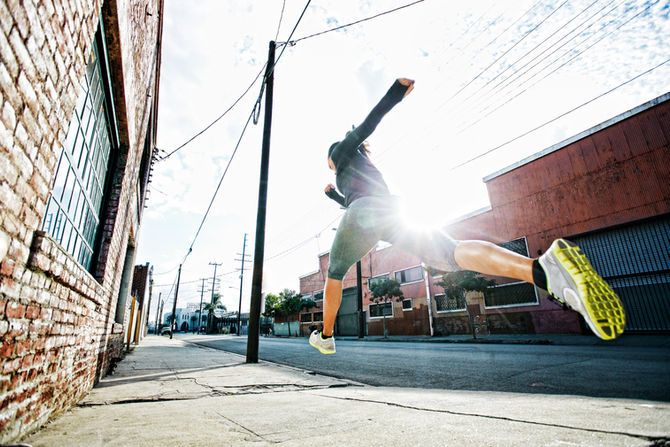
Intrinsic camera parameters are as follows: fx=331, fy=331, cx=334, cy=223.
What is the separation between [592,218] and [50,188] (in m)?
17.4

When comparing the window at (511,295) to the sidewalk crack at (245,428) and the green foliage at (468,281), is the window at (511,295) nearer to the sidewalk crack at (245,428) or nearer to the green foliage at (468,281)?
the green foliage at (468,281)

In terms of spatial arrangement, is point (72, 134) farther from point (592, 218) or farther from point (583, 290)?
point (592, 218)

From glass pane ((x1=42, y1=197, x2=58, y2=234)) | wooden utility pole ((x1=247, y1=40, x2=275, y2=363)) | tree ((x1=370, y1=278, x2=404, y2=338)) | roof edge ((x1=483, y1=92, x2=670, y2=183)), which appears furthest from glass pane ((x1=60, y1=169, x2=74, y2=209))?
tree ((x1=370, y1=278, x2=404, y2=338))

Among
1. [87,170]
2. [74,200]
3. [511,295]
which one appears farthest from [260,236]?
[511,295]

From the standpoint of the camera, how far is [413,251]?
2.33 m

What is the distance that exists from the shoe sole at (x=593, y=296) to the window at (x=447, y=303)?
18530mm

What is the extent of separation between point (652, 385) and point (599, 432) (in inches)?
110

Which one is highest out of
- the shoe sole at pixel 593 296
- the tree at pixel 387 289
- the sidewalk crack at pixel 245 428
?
the tree at pixel 387 289

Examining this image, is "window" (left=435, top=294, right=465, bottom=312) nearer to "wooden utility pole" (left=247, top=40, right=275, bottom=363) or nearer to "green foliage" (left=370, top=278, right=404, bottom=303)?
"green foliage" (left=370, top=278, right=404, bottom=303)

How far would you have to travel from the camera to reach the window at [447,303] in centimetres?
1933

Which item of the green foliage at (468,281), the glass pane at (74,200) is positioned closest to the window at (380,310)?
the green foliage at (468,281)

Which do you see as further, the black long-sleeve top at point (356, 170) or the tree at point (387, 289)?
the tree at point (387, 289)

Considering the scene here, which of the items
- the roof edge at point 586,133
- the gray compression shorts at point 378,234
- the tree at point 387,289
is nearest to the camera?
the gray compression shorts at point 378,234

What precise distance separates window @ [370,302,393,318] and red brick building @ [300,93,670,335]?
16.7 ft
